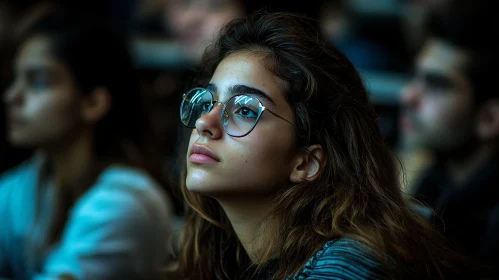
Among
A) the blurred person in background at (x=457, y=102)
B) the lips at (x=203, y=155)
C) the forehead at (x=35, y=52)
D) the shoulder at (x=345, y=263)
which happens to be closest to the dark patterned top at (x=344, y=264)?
the shoulder at (x=345, y=263)

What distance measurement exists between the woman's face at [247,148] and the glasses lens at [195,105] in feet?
0.10

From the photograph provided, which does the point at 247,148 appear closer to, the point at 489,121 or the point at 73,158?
the point at 73,158

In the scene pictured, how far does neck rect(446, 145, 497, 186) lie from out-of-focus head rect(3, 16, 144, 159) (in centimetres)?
108

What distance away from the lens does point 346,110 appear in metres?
1.27

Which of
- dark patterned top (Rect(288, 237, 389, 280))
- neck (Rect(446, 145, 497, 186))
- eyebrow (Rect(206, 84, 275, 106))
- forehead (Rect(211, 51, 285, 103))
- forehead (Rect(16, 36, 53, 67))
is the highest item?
forehead (Rect(211, 51, 285, 103))

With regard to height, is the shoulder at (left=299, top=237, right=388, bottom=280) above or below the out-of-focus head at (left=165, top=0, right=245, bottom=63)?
below

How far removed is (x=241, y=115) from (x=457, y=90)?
3.95 feet

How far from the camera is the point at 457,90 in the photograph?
2.19m

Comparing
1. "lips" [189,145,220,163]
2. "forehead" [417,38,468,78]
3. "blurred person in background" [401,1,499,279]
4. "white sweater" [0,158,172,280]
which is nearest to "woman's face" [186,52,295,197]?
"lips" [189,145,220,163]

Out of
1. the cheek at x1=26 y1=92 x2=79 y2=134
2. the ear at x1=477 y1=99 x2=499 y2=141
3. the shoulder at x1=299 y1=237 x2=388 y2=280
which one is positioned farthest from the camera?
the ear at x1=477 y1=99 x2=499 y2=141

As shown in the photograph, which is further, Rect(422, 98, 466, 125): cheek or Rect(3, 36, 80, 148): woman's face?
Rect(422, 98, 466, 125): cheek

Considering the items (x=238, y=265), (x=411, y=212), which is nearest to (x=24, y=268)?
(x=238, y=265)

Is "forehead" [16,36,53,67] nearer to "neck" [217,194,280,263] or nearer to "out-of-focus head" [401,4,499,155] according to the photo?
"neck" [217,194,280,263]

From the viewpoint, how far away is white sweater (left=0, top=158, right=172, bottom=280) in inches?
71.3
